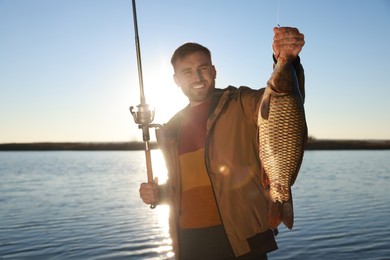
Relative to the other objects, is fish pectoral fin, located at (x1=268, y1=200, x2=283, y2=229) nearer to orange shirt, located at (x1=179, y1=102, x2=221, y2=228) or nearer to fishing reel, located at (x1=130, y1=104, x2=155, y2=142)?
orange shirt, located at (x1=179, y1=102, x2=221, y2=228)

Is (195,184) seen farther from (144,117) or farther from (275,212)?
(144,117)

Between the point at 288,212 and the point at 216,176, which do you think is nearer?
the point at 288,212

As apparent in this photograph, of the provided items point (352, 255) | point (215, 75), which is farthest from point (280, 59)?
point (352, 255)

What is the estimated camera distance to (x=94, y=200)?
22.3 metres

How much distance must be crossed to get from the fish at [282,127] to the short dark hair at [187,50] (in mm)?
1254

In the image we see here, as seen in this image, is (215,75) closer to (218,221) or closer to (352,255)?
(218,221)

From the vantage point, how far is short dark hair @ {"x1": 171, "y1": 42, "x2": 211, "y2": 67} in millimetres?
3529

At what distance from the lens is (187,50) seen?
139 inches

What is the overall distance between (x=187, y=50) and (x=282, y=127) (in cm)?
152

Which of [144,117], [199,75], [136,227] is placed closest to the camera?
[199,75]

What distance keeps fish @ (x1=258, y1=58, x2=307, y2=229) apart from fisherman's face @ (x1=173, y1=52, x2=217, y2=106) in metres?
1.10

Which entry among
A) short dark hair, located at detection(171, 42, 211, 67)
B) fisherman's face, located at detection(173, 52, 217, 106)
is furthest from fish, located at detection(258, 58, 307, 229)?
short dark hair, located at detection(171, 42, 211, 67)

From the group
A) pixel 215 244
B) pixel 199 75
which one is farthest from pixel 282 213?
pixel 199 75

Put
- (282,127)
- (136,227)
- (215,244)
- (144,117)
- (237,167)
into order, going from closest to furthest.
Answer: (282,127) → (237,167) → (215,244) → (144,117) → (136,227)
